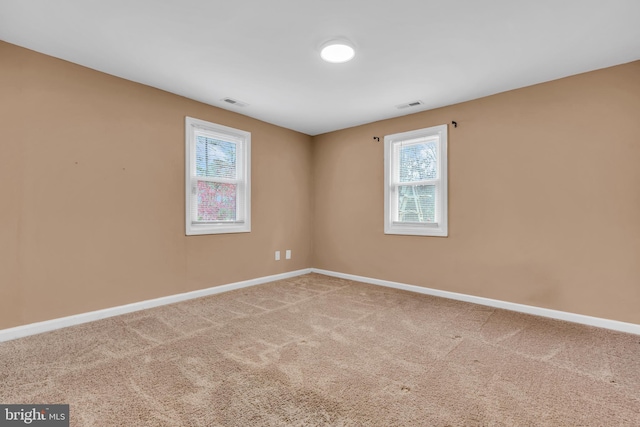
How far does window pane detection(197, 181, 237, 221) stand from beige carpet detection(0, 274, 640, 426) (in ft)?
4.06

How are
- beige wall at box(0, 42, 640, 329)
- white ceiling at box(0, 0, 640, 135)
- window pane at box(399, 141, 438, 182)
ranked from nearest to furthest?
white ceiling at box(0, 0, 640, 135)
beige wall at box(0, 42, 640, 329)
window pane at box(399, 141, 438, 182)

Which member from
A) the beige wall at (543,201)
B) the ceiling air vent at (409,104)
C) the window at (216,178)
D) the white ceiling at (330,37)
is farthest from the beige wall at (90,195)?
the beige wall at (543,201)

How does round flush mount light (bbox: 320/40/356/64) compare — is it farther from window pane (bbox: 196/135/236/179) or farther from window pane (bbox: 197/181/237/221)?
window pane (bbox: 197/181/237/221)

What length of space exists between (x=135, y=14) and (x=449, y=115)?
3.31m

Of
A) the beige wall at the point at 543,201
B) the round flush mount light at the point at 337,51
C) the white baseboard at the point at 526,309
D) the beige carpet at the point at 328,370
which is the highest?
the round flush mount light at the point at 337,51

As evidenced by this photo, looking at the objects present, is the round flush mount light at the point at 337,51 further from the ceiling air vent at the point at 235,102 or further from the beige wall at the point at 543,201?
the beige wall at the point at 543,201

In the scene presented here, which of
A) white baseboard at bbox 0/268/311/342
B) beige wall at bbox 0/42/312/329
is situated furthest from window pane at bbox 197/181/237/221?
white baseboard at bbox 0/268/311/342

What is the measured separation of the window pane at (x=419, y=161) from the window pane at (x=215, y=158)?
235cm

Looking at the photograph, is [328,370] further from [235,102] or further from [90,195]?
[235,102]

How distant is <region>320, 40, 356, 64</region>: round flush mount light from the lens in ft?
7.82

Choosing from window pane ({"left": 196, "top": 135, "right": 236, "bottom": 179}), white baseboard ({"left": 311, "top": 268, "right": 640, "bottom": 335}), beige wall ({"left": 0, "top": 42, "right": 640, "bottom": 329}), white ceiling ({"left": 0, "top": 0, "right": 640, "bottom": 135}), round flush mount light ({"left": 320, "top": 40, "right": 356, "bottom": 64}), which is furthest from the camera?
window pane ({"left": 196, "top": 135, "right": 236, "bottom": 179})

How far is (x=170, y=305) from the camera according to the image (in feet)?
10.8

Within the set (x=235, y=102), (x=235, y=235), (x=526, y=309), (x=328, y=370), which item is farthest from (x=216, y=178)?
(x=526, y=309)

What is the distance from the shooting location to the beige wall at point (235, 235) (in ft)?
8.27
